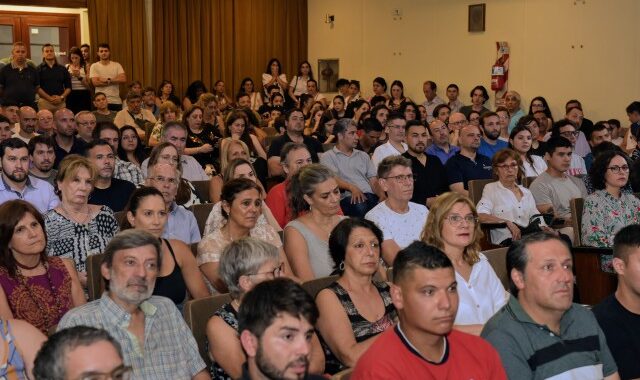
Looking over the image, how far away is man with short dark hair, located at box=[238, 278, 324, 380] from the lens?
90.5 inches

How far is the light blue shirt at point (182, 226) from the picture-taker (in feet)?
16.1

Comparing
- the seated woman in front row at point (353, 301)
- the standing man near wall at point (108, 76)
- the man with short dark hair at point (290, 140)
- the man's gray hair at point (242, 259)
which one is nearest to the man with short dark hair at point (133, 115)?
the standing man near wall at point (108, 76)

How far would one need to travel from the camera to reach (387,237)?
4680mm

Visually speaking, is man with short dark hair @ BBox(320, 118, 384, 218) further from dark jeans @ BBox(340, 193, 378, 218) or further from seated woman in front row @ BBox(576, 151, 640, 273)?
seated woman in front row @ BBox(576, 151, 640, 273)

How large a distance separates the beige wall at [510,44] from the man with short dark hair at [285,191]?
6.25 meters

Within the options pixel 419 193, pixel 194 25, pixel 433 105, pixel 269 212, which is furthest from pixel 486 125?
pixel 194 25

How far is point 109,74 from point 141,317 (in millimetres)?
9931

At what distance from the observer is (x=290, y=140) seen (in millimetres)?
7906

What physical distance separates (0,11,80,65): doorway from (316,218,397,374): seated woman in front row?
405 inches

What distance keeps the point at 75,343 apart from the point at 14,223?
67.7 inches

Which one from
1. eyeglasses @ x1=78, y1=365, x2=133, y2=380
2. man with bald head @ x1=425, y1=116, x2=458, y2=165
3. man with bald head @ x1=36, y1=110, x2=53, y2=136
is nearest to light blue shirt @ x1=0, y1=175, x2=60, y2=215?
man with bald head @ x1=36, y1=110, x2=53, y2=136

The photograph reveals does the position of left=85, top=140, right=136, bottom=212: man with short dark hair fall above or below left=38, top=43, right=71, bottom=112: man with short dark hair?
below

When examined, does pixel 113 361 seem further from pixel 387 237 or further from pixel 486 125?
pixel 486 125

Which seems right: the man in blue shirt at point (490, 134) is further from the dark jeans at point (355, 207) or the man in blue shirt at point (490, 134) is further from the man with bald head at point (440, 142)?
the dark jeans at point (355, 207)
